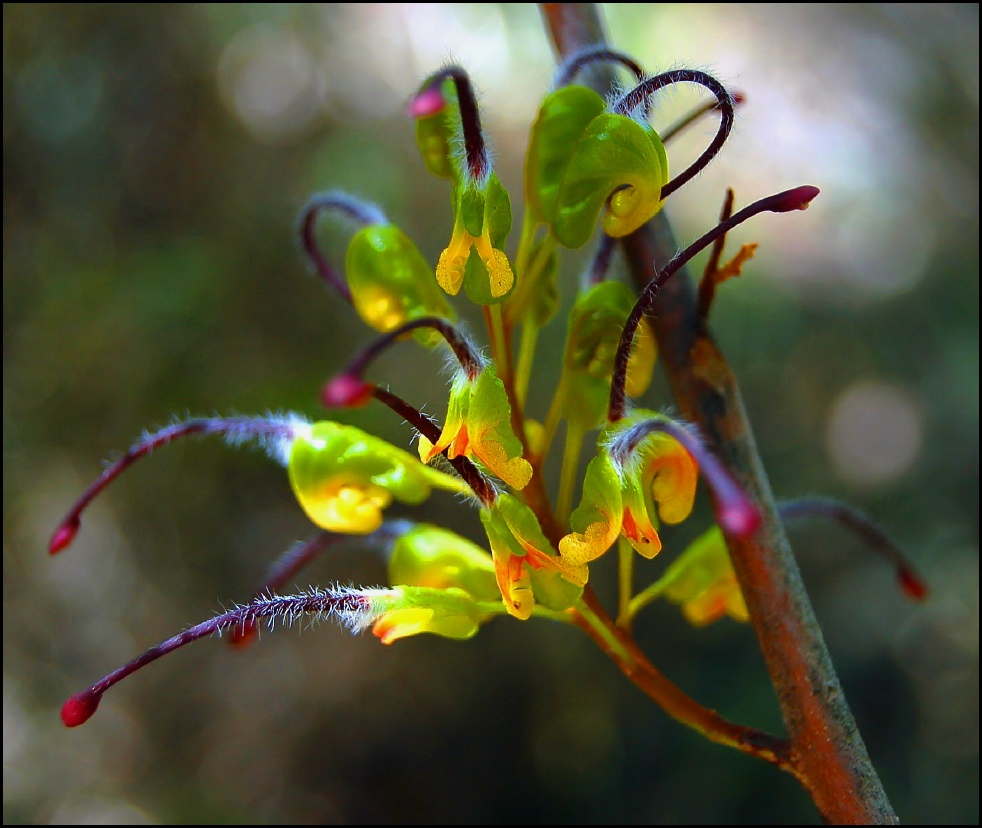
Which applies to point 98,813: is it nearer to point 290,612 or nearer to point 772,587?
point 290,612

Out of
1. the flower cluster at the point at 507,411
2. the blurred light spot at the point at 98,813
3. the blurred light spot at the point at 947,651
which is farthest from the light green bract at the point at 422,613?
the blurred light spot at the point at 947,651

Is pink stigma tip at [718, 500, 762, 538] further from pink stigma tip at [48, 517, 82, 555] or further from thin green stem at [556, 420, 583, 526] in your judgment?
pink stigma tip at [48, 517, 82, 555]

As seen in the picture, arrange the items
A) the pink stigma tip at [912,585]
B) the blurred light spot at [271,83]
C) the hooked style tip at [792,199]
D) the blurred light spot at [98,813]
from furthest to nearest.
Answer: the blurred light spot at [271,83] < the blurred light spot at [98,813] < the pink stigma tip at [912,585] < the hooked style tip at [792,199]

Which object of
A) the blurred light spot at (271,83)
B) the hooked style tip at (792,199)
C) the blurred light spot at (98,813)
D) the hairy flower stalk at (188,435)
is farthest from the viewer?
the blurred light spot at (271,83)

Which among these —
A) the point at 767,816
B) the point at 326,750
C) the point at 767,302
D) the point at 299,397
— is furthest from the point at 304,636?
the point at 767,302

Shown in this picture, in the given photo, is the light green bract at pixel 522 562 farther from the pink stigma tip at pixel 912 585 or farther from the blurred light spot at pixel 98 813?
the blurred light spot at pixel 98 813

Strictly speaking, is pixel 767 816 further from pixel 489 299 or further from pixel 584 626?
pixel 489 299
